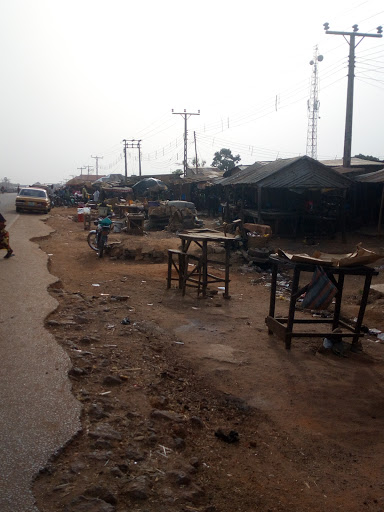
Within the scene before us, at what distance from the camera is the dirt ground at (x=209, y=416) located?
2.89 m

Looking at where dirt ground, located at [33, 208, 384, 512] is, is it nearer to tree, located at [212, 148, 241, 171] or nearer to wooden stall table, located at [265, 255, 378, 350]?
wooden stall table, located at [265, 255, 378, 350]

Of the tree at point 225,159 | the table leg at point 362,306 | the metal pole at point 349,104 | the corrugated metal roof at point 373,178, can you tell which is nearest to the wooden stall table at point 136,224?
the corrugated metal roof at point 373,178

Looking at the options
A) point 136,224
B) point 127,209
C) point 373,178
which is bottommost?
point 136,224

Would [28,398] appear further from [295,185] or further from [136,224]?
[136,224]

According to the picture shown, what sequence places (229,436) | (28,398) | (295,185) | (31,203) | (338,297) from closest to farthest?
(229,436), (28,398), (338,297), (295,185), (31,203)

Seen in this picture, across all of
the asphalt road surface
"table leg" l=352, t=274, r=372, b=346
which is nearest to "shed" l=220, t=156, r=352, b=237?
"table leg" l=352, t=274, r=372, b=346

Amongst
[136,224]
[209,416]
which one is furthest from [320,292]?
[136,224]

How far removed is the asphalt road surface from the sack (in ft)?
9.83

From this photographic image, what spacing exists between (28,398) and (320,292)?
3.56m

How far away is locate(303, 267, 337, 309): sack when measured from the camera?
5.65 meters

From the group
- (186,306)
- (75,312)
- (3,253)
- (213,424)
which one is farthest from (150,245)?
(213,424)

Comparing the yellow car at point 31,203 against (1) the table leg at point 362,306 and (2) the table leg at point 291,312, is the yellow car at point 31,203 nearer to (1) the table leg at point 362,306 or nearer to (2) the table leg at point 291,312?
(2) the table leg at point 291,312

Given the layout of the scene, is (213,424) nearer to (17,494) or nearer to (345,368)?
(17,494)

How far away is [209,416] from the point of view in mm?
4141
